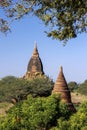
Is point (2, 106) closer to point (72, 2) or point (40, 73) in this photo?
point (40, 73)

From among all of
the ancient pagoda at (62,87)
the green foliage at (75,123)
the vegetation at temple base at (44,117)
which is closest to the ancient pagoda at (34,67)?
the ancient pagoda at (62,87)

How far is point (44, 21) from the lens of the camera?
14391 millimetres

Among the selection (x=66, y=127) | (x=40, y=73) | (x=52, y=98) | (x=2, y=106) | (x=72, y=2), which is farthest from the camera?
(x=40, y=73)

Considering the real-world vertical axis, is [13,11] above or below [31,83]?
below

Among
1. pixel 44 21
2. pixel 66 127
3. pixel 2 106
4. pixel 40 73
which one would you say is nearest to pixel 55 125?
pixel 66 127

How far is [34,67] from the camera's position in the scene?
236 ft

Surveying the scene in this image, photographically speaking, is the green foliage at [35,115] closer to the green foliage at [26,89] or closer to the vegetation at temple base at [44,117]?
the vegetation at temple base at [44,117]

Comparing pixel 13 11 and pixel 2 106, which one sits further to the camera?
pixel 2 106

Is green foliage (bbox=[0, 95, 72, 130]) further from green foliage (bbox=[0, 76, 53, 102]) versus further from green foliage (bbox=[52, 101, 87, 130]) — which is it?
green foliage (bbox=[0, 76, 53, 102])

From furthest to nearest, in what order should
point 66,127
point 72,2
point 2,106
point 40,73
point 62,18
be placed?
1. point 40,73
2. point 2,106
3. point 66,127
4. point 62,18
5. point 72,2

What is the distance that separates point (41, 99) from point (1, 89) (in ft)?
152

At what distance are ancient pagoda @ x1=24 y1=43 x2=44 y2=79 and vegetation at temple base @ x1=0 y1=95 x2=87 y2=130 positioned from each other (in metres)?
44.3

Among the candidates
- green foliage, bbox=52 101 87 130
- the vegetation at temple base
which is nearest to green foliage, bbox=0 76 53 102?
the vegetation at temple base

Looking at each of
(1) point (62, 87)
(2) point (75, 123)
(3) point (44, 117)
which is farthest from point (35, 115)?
(1) point (62, 87)
